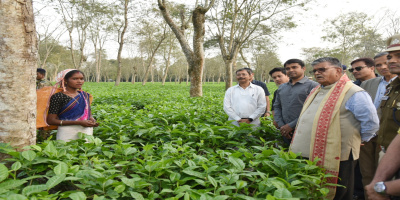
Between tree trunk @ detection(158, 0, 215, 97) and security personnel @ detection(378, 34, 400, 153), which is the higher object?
tree trunk @ detection(158, 0, 215, 97)

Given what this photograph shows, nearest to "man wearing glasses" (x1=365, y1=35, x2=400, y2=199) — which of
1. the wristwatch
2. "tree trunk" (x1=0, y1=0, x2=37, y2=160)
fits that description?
the wristwatch

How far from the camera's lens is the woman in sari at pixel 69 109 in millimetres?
3260

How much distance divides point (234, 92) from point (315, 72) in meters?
1.83

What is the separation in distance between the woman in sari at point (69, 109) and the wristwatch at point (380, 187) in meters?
2.99

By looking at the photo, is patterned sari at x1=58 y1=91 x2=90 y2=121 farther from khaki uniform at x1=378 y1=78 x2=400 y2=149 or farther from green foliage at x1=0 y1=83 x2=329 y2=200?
khaki uniform at x1=378 y1=78 x2=400 y2=149

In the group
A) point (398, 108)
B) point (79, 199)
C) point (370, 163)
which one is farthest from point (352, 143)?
point (79, 199)

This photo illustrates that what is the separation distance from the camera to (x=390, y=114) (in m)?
2.59

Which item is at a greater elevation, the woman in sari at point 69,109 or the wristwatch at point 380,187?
the woman in sari at point 69,109

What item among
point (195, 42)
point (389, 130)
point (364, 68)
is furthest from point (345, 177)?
point (195, 42)

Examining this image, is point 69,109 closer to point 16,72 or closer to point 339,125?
point 16,72

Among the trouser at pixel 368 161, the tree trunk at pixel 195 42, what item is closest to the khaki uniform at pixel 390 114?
the trouser at pixel 368 161

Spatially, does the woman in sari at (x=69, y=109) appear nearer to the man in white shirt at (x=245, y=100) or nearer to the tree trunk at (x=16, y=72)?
the tree trunk at (x=16, y=72)

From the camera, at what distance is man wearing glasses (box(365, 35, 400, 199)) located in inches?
Answer: 65.7

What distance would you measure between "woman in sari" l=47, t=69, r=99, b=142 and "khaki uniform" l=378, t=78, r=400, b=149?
3221mm
